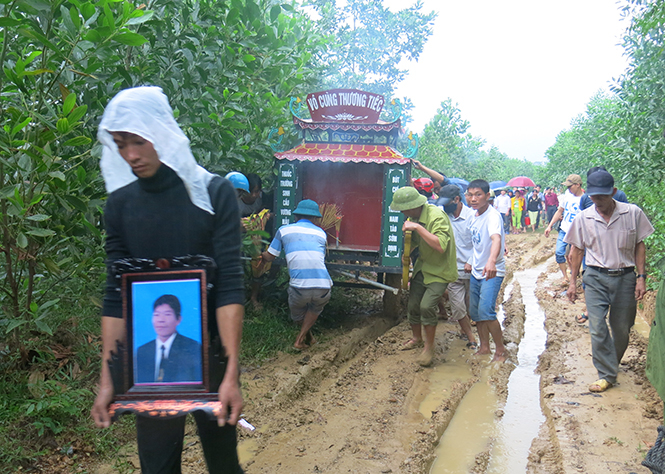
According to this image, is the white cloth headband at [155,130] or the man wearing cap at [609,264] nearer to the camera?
the white cloth headband at [155,130]

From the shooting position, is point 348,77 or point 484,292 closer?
point 484,292

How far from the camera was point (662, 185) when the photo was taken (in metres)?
9.26

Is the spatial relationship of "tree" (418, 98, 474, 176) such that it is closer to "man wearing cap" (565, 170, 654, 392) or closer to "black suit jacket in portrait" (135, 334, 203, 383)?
"man wearing cap" (565, 170, 654, 392)

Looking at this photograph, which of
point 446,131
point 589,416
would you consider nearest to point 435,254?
point 589,416

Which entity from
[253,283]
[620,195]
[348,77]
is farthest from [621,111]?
[253,283]

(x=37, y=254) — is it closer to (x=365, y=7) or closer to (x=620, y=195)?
(x=620, y=195)

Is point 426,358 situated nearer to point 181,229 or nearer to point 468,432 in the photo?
point 468,432

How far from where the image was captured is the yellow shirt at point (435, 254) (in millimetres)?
5961

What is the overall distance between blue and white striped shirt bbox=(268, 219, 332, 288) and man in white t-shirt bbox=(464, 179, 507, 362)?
1.66m

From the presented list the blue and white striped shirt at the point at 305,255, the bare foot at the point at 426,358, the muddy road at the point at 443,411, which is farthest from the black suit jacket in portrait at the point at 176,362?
the bare foot at the point at 426,358

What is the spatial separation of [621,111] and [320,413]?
9.41 meters

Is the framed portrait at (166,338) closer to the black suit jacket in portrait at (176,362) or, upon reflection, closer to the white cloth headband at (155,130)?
the black suit jacket in portrait at (176,362)

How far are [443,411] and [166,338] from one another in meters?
3.47

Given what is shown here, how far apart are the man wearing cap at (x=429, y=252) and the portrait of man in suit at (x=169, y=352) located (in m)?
4.01
